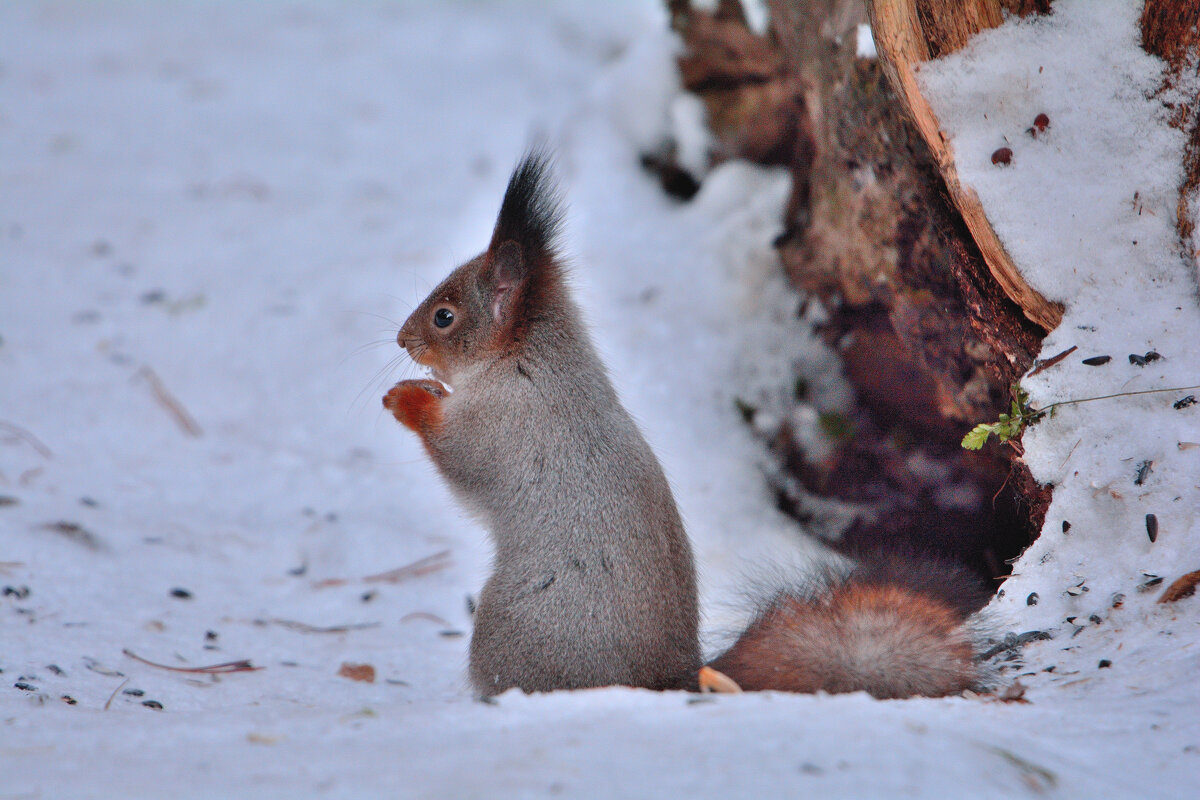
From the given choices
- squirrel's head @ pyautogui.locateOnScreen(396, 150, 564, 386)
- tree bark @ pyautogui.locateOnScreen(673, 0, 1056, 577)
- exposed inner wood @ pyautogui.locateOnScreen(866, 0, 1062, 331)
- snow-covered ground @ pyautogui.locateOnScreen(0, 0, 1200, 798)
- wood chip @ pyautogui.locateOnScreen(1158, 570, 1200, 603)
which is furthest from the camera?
squirrel's head @ pyautogui.locateOnScreen(396, 150, 564, 386)

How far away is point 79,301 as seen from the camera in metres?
4.20

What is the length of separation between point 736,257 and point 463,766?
253 centimetres

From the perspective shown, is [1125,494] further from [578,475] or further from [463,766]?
[463,766]

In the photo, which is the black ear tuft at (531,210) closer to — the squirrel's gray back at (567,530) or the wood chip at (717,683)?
the squirrel's gray back at (567,530)

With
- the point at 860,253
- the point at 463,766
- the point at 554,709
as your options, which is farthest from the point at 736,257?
the point at 463,766

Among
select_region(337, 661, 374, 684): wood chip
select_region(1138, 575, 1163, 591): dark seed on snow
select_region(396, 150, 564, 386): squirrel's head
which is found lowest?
select_region(337, 661, 374, 684): wood chip

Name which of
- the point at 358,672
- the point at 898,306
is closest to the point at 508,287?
the point at 358,672

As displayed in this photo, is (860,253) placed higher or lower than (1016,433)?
higher

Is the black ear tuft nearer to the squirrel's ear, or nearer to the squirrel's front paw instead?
the squirrel's ear

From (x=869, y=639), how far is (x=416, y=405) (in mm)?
1185

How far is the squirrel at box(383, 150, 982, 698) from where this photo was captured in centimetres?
185

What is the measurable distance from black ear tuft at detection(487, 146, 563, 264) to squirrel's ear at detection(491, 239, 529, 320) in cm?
1

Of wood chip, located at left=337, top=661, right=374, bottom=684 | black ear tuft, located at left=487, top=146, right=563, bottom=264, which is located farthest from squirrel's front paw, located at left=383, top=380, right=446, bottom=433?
wood chip, located at left=337, top=661, right=374, bottom=684

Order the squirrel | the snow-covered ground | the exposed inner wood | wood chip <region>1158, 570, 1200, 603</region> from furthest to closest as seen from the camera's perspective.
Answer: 1. the exposed inner wood
2. the squirrel
3. wood chip <region>1158, 570, 1200, 603</region>
4. the snow-covered ground
